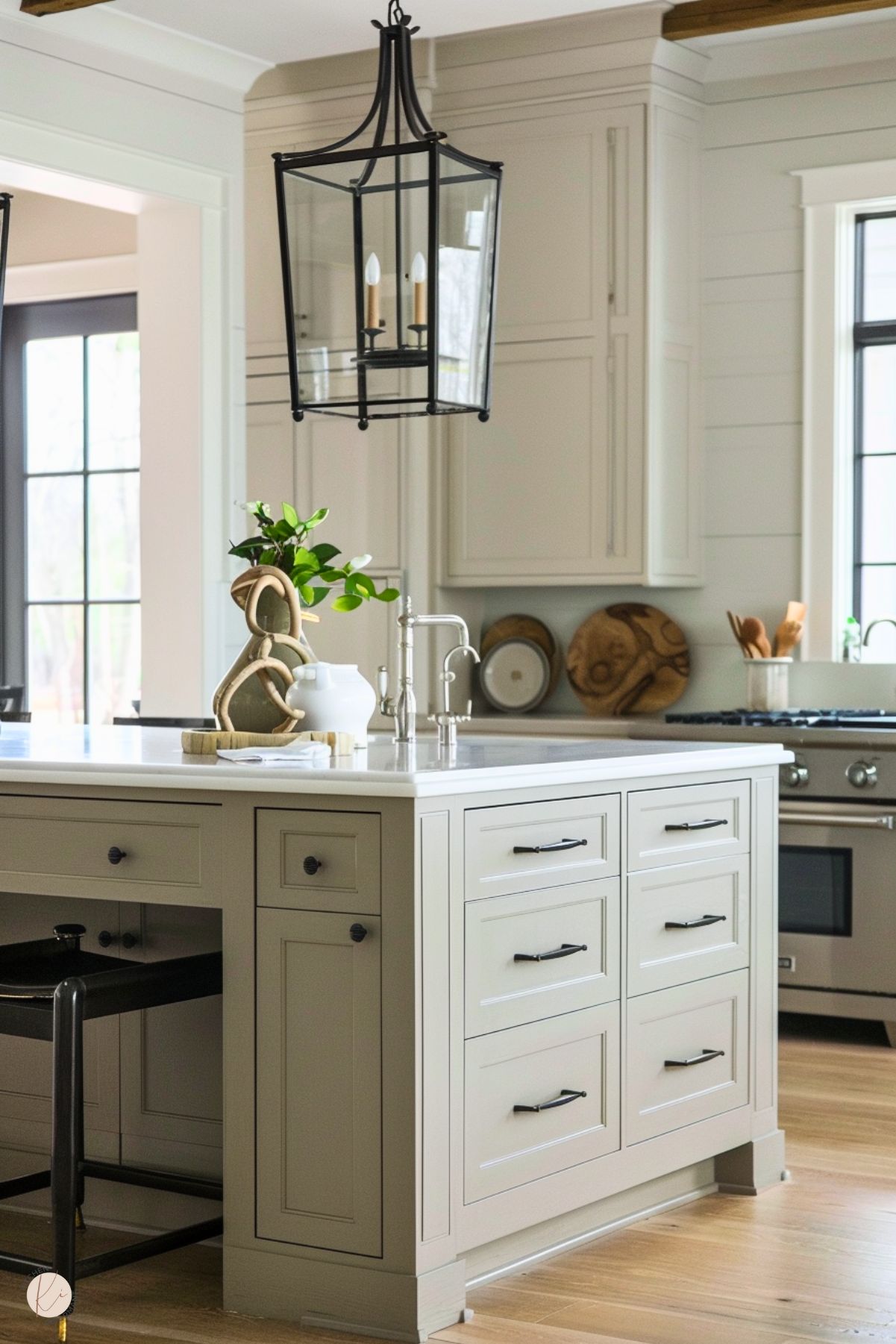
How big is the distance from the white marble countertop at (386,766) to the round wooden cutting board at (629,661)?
2.19 m

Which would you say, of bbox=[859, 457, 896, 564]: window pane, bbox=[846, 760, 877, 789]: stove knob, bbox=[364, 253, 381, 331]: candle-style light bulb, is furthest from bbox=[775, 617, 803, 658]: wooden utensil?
bbox=[364, 253, 381, 331]: candle-style light bulb

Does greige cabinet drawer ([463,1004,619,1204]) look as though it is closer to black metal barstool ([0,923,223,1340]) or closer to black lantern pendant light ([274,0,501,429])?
black metal barstool ([0,923,223,1340])

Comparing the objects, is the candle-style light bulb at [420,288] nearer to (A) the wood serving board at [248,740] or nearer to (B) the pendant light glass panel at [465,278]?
(B) the pendant light glass panel at [465,278]

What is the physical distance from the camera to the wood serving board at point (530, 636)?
18.8 feet

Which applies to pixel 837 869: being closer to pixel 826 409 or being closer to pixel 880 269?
pixel 826 409

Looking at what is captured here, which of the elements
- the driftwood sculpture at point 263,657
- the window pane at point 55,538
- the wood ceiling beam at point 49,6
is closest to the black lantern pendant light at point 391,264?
the driftwood sculpture at point 263,657

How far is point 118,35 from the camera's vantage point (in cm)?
468

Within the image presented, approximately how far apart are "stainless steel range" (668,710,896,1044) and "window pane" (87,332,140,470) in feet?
9.47

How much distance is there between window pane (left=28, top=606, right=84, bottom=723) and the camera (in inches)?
265

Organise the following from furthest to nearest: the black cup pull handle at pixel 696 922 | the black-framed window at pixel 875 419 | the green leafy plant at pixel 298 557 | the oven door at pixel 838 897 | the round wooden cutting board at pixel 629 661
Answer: the round wooden cutting board at pixel 629 661 < the black-framed window at pixel 875 419 < the oven door at pixel 838 897 < the green leafy plant at pixel 298 557 < the black cup pull handle at pixel 696 922

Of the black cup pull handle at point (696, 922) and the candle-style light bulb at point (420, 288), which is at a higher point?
the candle-style light bulb at point (420, 288)

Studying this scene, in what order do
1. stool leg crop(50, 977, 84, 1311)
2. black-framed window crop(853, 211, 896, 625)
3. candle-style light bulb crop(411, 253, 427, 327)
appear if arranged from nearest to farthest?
stool leg crop(50, 977, 84, 1311), candle-style light bulb crop(411, 253, 427, 327), black-framed window crop(853, 211, 896, 625)

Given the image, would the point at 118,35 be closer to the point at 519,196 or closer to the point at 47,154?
the point at 47,154

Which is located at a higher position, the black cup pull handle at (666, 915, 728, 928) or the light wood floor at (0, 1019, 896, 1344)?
the black cup pull handle at (666, 915, 728, 928)
